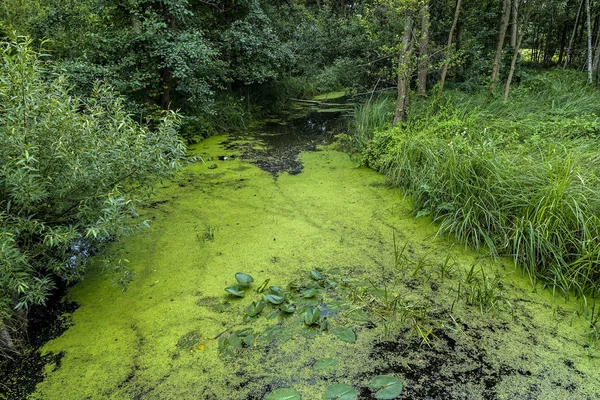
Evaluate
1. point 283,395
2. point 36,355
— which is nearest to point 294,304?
point 283,395

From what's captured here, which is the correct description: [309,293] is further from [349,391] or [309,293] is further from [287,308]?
[349,391]

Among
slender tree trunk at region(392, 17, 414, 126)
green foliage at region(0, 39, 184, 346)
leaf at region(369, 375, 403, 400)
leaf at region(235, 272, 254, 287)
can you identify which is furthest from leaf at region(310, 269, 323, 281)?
slender tree trunk at region(392, 17, 414, 126)

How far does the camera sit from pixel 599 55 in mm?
4980

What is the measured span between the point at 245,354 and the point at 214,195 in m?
1.79

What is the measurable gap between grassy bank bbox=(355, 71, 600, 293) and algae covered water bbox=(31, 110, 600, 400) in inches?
6.1

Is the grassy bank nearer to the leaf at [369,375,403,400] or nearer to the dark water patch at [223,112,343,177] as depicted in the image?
the dark water patch at [223,112,343,177]

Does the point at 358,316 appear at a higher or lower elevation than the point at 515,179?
lower

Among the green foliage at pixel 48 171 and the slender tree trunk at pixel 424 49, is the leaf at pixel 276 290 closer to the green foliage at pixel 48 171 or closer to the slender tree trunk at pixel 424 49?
the green foliage at pixel 48 171

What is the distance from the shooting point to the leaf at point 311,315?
1.57 m

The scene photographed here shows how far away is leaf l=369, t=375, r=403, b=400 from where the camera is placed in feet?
4.03

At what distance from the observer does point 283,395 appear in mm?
1240

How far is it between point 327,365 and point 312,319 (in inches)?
9.6

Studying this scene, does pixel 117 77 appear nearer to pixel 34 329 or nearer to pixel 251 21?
pixel 251 21

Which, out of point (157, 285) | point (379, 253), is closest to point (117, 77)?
point (157, 285)
